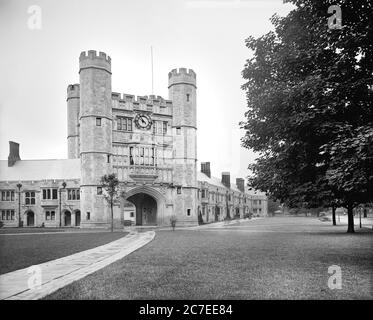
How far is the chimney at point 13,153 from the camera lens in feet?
182

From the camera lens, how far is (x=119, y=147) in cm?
4228

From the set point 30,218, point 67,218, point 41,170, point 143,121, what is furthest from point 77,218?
point 143,121

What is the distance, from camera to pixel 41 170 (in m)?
54.5

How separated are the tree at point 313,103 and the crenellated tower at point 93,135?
93.3 feet

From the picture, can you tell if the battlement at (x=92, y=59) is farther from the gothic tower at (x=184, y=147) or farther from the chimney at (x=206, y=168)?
the chimney at (x=206, y=168)

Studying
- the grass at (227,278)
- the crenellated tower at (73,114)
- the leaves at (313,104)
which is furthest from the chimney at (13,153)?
the leaves at (313,104)

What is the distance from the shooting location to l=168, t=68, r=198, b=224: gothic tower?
147ft

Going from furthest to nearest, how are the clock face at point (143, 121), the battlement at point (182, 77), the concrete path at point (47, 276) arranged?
the battlement at point (182, 77), the clock face at point (143, 121), the concrete path at point (47, 276)

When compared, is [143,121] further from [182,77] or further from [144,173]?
[182,77]

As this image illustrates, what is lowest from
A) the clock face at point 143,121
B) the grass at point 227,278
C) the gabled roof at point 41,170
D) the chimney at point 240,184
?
the grass at point 227,278

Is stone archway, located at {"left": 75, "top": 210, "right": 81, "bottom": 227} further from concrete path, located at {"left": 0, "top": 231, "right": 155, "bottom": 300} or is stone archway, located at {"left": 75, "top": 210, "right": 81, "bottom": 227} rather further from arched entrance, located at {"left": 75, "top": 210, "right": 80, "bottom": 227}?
concrete path, located at {"left": 0, "top": 231, "right": 155, "bottom": 300}

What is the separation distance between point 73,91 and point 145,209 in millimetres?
17751
